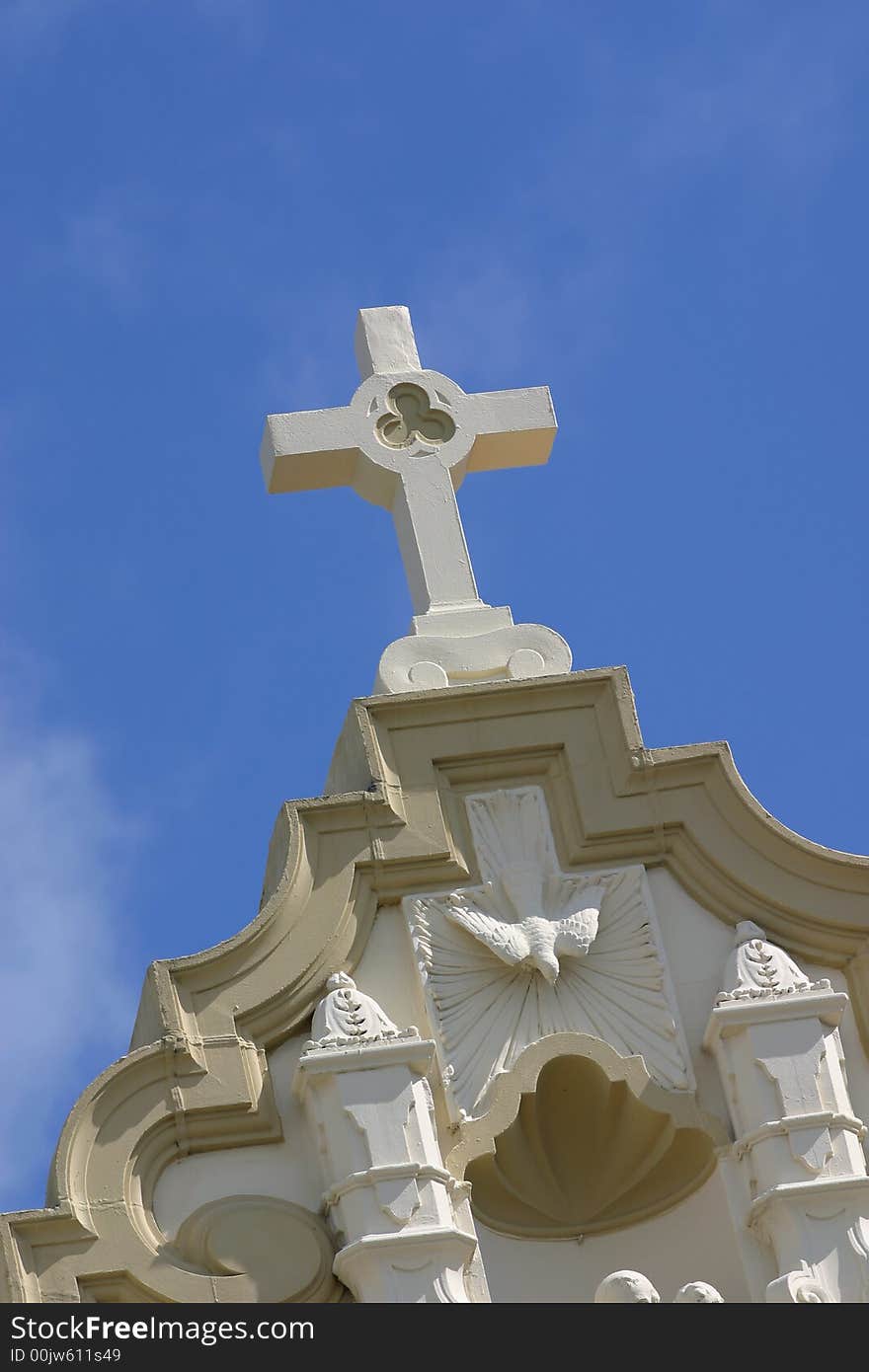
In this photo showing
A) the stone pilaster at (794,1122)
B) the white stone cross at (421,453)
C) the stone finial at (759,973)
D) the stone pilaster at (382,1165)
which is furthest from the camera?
the white stone cross at (421,453)

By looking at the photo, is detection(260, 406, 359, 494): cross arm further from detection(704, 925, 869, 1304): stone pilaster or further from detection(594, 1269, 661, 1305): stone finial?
detection(594, 1269, 661, 1305): stone finial

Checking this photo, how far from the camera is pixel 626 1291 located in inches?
508

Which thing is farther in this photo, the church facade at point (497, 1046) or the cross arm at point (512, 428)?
the cross arm at point (512, 428)

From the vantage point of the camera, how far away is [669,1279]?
1376 centimetres

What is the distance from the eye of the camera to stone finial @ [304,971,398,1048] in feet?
44.5

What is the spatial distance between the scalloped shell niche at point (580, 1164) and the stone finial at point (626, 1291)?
0.93 meters

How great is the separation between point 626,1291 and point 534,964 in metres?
1.60

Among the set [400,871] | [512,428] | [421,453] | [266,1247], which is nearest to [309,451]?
[421,453]

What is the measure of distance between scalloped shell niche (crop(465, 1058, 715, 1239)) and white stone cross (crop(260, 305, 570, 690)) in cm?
202

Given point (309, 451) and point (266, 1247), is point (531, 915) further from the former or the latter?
point (309, 451)

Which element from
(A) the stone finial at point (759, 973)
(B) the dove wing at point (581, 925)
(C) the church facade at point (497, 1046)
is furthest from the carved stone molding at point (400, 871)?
(A) the stone finial at point (759, 973)

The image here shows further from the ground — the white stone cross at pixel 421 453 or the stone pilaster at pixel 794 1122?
the white stone cross at pixel 421 453

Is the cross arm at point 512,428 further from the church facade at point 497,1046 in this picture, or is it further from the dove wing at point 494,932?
the dove wing at point 494,932

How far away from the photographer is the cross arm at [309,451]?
1565 centimetres
